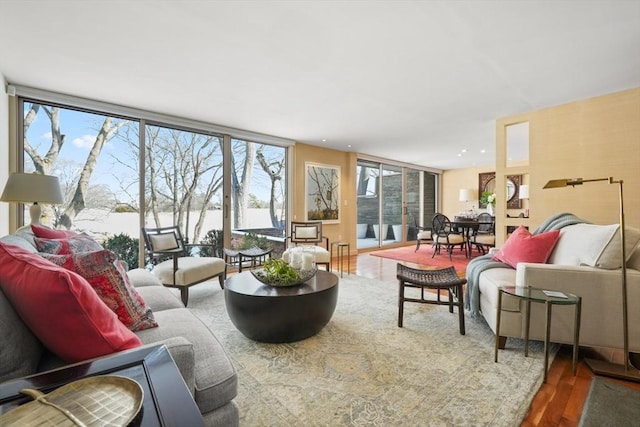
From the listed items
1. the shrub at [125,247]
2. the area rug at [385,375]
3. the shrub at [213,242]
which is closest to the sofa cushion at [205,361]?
the area rug at [385,375]

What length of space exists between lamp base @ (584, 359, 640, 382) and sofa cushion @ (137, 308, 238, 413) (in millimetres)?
2231

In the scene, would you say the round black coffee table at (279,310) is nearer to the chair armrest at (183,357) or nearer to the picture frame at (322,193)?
the chair armrest at (183,357)

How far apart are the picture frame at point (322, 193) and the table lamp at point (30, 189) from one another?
390 cm

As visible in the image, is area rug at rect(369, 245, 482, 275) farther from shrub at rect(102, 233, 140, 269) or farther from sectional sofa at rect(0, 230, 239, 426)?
sectional sofa at rect(0, 230, 239, 426)

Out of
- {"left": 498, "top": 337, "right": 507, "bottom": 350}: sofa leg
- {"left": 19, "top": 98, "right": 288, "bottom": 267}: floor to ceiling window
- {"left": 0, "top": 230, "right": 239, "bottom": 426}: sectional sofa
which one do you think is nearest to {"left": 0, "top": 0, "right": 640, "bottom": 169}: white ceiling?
{"left": 19, "top": 98, "right": 288, "bottom": 267}: floor to ceiling window

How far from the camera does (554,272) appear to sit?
6.75ft

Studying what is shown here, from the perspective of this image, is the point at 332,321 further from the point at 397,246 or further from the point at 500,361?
the point at 397,246

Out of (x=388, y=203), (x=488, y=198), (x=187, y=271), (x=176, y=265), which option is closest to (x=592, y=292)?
(x=187, y=271)

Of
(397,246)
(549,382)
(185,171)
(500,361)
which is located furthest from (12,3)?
(397,246)

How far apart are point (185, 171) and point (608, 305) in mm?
4784

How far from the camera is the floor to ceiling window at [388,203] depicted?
23.8 ft

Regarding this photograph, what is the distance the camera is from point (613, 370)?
1888 mm

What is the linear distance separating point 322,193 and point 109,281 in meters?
5.00

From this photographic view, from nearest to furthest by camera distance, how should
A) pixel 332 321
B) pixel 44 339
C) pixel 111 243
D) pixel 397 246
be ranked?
1. pixel 44 339
2. pixel 332 321
3. pixel 111 243
4. pixel 397 246
